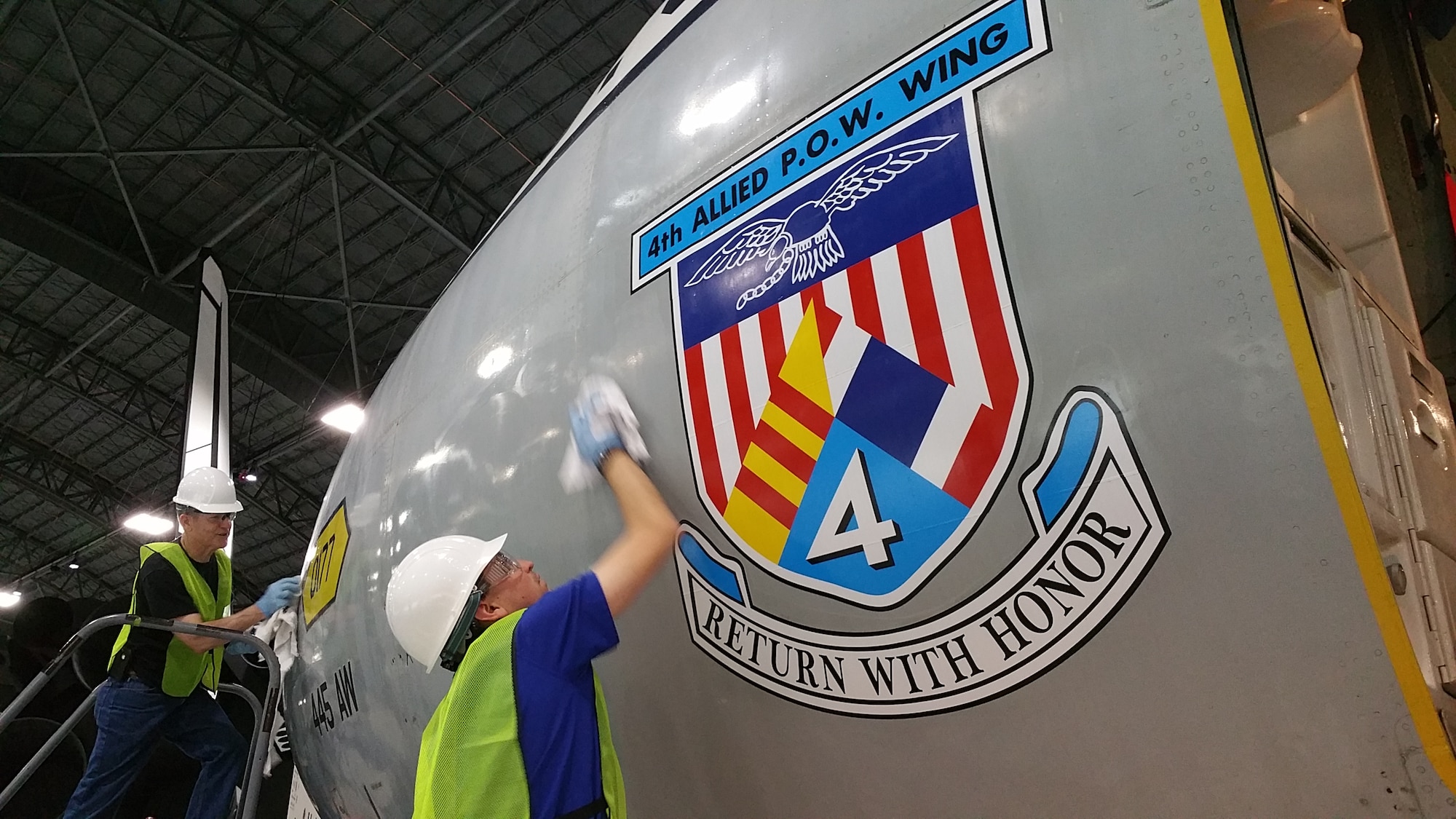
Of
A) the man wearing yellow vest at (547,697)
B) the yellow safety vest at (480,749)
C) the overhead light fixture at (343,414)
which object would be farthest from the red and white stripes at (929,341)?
the overhead light fixture at (343,414)

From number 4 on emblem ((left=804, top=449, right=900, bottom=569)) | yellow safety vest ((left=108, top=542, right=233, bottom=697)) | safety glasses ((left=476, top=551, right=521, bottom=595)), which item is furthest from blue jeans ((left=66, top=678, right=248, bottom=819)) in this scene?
number 4 on emblem ((left=804, top=449, right=900, bottom=569))

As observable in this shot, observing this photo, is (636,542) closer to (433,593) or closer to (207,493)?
(433,593)

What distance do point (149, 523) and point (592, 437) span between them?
33347 mm

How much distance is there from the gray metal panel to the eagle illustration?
0.23 m

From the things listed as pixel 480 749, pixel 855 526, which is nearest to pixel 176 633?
pixel 480 749

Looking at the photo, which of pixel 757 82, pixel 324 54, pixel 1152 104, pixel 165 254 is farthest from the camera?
pixel 165 254

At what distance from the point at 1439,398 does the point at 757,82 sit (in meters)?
3.28

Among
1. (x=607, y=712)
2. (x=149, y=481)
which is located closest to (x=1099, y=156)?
(x=607, y=712)

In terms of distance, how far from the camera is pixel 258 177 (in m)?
21.7

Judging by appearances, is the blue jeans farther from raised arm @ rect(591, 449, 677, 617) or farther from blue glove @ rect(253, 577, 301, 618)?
raised arm @ rect(591, 449, 677, 617)

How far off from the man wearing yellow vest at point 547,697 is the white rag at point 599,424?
0.03 meters

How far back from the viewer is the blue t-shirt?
2547 millimetres

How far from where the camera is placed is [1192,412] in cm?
187

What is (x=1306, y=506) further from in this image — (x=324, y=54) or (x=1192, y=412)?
(x=324, y=54)
